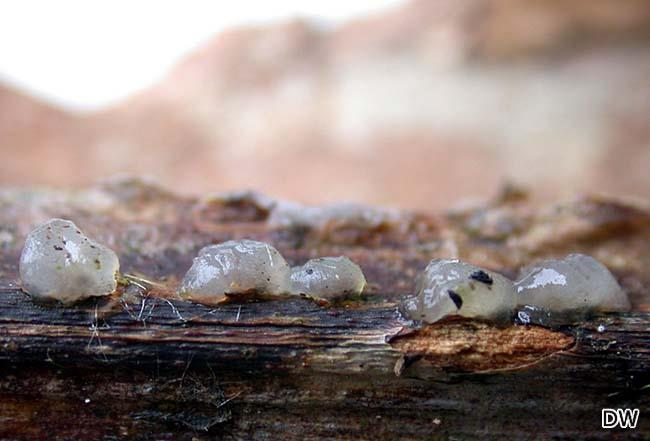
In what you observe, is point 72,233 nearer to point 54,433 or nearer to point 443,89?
point 54,433

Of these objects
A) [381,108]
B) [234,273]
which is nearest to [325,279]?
[234,273]

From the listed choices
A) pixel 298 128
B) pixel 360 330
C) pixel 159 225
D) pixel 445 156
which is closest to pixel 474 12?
pixel 445 156

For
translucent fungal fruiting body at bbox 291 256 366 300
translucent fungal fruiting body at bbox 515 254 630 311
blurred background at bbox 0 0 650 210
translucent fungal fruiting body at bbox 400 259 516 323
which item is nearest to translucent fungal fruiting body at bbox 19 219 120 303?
translucent fungal fruiting body at bbox 291 256 366 300

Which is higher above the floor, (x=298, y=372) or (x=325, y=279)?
(x=325, y=279)

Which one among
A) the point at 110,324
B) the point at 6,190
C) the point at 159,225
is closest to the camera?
the point at 110,324

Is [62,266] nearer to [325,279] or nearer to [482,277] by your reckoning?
[325,279]

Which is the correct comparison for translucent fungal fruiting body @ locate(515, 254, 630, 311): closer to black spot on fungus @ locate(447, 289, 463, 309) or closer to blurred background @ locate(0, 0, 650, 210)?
black spot on fungus @ locate(447, 289, 463, 309)
